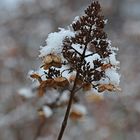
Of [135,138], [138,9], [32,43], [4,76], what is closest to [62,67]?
[135,138]

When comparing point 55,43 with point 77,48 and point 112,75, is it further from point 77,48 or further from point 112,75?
point 112,75

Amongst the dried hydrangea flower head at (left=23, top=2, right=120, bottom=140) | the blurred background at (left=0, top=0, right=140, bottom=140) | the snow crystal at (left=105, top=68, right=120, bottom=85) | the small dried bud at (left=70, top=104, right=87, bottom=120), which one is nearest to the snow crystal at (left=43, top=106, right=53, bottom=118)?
the small dried bud at (left=70, top=104, right=87, bottom=120)

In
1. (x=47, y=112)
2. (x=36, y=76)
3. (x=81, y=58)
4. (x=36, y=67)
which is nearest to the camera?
(x=81, y=58)

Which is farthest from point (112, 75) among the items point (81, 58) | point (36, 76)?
point (36, 76)

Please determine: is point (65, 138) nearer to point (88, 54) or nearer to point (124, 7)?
point (88, 54)

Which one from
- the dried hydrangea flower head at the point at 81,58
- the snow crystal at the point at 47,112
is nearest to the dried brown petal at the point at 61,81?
the dried hydrangea flower head at the point at 81,58

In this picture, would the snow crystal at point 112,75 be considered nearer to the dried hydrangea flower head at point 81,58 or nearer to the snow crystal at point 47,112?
the dried hydrangea flower head at point 81,58
